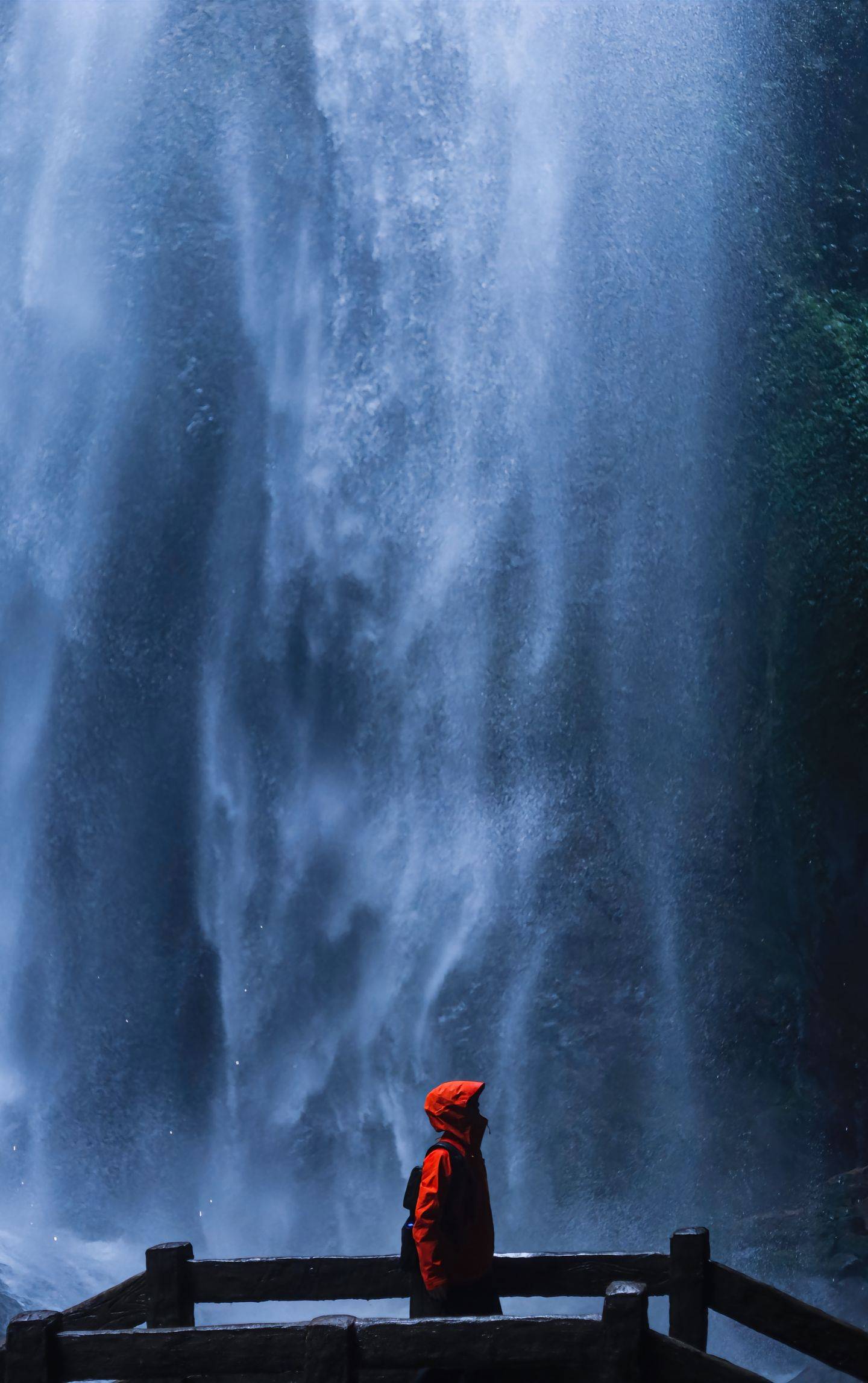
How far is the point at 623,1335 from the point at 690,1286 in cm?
95

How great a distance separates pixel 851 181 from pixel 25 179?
841 centimetres

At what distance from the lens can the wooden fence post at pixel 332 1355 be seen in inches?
156

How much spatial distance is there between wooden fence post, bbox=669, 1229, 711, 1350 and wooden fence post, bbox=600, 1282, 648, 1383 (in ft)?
2.78

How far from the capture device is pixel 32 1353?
407 cm

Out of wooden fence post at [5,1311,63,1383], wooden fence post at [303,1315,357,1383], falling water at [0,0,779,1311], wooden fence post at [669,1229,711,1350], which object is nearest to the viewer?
wooden fence post at [303,1315,357,1383]

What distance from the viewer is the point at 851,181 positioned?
14836 mm

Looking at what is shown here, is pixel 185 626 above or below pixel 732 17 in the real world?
below

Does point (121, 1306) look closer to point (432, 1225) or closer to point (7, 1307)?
point (432, 1225)

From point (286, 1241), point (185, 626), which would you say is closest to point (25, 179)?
point (185, 626)

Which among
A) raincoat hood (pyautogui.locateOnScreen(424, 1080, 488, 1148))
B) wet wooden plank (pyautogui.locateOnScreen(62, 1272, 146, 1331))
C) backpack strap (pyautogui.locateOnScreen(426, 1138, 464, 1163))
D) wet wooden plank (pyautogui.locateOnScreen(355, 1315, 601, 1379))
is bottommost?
wet wooden plank (pyautogui.locateOnScreen(355, 1315, 601, 1379))

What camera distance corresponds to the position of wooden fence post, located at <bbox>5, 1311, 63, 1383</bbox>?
4066 millimetres

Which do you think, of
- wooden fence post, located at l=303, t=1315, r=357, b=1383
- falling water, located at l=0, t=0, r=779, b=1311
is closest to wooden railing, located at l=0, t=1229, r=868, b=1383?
wooden fence post, located at l=303, t=1315, r=357, b=1383

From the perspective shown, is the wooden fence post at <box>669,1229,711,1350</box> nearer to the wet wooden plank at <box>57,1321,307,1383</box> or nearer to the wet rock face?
the wet wooden plank at <box>57,1321,307,1383</box>

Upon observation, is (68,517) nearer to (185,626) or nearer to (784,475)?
(185,626)
